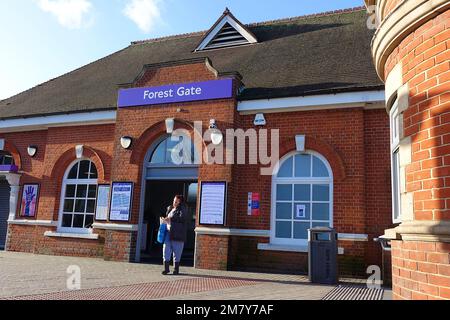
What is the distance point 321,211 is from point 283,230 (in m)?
1.04

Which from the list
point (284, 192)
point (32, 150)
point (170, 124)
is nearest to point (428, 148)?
point (284, 192)

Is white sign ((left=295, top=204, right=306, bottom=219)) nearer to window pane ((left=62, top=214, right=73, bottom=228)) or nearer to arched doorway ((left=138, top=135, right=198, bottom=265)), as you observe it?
arched doorway ((left=138, top=135, right=198, bottom=265))

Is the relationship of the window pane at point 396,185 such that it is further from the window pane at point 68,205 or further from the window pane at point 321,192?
the window pane at point 68,205

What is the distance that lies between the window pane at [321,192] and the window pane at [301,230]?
670mm

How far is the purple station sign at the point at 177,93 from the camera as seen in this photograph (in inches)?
431

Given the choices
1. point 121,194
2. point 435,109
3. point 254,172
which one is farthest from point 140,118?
point 435,109

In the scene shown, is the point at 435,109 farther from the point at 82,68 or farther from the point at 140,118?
the point at 82,68

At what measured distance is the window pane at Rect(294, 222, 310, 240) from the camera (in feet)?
33.4

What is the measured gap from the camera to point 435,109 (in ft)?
12.6

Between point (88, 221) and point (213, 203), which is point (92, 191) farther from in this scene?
point (213, 203)

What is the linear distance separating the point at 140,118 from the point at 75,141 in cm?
283

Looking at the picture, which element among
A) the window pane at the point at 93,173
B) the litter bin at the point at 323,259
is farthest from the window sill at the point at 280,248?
the window pane at the point at 93,173

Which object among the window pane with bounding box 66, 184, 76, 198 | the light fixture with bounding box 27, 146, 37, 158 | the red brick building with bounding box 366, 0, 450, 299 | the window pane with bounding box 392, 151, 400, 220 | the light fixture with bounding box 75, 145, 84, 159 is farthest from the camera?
the light fixture with bounding box 27, 146, 37, 158

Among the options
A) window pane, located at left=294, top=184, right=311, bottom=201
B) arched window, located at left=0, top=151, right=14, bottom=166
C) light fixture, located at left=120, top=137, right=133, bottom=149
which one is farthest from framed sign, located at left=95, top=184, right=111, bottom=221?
window pane, located at left=294, top=184, right=311, bottom=201
